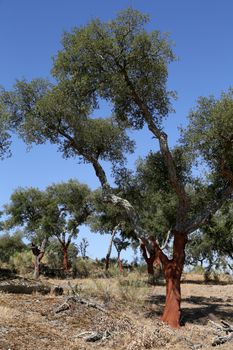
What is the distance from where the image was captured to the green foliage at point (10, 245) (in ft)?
190

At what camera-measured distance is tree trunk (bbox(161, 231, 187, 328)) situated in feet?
47.5

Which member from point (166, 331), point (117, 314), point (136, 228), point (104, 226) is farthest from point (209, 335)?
point (104, 226)

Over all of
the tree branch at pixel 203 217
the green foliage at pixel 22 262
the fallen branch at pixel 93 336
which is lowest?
the fallen branch at pixel 93 336

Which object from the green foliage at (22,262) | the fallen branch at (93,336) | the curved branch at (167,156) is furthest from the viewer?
the green foliage at (22,262)

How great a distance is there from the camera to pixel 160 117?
57.6 ft

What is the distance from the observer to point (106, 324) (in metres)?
12.1

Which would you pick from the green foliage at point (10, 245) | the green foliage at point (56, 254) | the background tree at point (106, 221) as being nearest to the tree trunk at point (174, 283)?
the background tree at point (106, 221)

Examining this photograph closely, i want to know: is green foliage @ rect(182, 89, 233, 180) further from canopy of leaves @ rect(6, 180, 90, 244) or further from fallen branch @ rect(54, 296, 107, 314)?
canopy of leaves @ rect(6, 180, 90, 244)

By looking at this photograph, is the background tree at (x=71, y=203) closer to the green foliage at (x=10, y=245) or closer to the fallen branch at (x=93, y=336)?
the green foliage at (x=10, y=245)

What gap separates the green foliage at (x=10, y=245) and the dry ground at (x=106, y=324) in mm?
41709

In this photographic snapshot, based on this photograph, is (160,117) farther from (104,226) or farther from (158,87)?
(104,226)

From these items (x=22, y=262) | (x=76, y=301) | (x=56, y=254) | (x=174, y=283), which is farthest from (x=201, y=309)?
(x=56, y=254)

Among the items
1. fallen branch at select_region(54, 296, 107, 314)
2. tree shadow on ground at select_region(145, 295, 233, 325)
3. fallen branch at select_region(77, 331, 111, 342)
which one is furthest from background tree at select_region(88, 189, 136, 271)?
fallen branch at select_region(77, 331, 111, 342)

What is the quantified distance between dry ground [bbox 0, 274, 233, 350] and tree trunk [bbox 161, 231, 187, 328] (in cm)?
38
